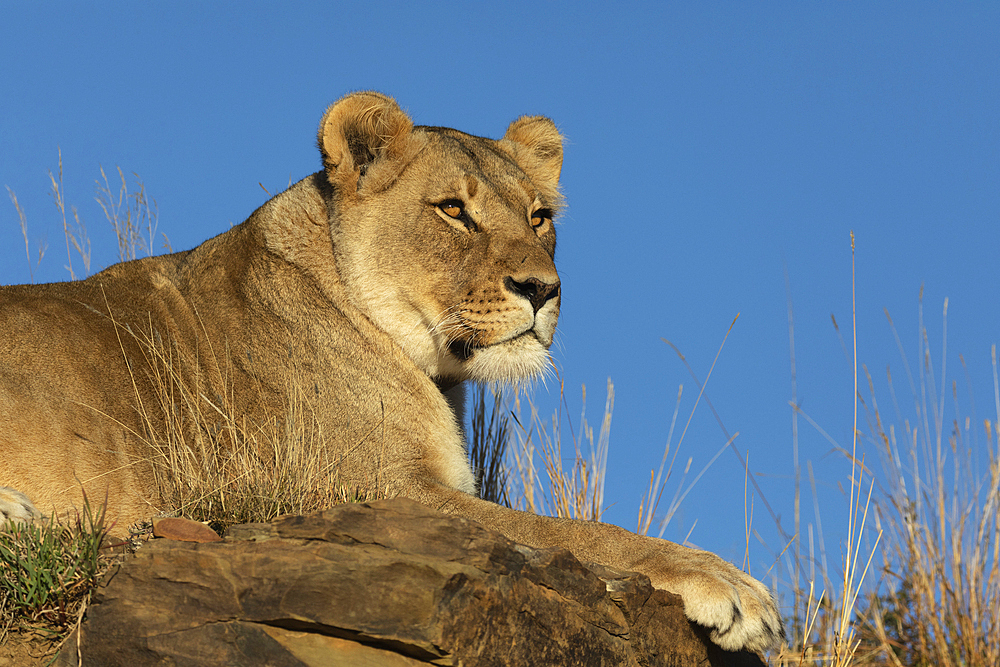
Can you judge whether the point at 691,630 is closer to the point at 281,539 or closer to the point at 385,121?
the point at 281,539

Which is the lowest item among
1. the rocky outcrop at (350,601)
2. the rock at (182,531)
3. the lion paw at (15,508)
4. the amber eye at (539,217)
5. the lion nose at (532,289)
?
the rocky outcrop at (350,601)

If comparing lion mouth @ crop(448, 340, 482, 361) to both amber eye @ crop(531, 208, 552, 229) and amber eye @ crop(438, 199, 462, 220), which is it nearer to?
amber eye @ crop(438, 199, 462, 220)

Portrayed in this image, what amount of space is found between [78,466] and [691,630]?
2.84 metres

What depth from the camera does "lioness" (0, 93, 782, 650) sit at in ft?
15.2

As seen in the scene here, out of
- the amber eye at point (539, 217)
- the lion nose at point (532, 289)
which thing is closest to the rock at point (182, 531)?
the lion nose at point (532, 289)

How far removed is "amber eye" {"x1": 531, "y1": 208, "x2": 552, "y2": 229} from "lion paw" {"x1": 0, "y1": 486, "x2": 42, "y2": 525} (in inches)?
119

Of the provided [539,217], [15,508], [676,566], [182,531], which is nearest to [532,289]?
[539,217]

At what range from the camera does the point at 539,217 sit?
5.88 metres

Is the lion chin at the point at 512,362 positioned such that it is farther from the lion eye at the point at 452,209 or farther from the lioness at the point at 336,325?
the lion eye at the point at 452,209

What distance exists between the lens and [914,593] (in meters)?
6.01

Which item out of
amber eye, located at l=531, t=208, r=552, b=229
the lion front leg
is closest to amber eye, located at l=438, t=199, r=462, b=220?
amber eye, located at l=531, t=208, r=552, b=229

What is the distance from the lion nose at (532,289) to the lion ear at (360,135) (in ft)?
3.36

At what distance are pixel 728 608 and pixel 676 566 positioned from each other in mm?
283

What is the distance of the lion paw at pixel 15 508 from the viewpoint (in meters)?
4.15
